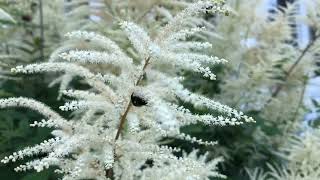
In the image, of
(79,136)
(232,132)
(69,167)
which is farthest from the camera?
(232,132)

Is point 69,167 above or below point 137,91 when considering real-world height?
below

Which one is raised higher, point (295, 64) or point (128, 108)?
point (128, 108)

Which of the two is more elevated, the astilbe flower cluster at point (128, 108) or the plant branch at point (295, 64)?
the astilbe flower cluster at point (128, 108)

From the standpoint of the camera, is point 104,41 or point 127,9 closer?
point 104,41

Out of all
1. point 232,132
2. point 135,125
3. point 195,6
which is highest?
point 195,6

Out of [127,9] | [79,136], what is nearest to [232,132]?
[127,9]

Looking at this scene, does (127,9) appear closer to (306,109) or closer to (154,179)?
(306,109)

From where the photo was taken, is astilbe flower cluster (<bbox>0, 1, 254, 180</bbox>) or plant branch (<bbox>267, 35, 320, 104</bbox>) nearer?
astilbe flower cluster (<bbox>0, 1, 254, 180</bbox>)

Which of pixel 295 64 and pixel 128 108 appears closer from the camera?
pixel 128 108

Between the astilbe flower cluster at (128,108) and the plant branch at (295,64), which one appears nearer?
the astilbe flower cluster at (128,108)

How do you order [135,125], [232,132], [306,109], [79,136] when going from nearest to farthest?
1. [135,125]
2. [79,136]
3. [232,132]
4. [306,109]
